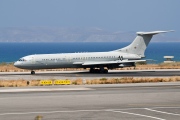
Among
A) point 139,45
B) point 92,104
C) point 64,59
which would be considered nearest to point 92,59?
point 64,59

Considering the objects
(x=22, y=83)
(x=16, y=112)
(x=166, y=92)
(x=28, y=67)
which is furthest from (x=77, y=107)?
(x=28, y=67)

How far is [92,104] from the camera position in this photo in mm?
32500

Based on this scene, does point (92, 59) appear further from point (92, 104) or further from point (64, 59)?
point (92, 104)

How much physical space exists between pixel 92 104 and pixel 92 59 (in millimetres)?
42860

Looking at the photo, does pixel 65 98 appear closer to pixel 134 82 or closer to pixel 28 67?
pixel 134 82

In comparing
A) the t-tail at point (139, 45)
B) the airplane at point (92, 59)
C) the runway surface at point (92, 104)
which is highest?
the t-tail at point (139, 45)

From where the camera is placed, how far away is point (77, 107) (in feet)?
102

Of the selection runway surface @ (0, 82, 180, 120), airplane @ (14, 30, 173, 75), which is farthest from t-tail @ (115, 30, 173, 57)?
runway surface @ (0, 82, 180, 120)

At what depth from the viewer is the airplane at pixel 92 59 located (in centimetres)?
7156

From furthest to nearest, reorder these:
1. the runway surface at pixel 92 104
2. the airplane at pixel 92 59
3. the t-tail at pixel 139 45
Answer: the t-tail at pixel 139 45 < the airplane at pixel 92 59 < the runway surface at pixel 92 104

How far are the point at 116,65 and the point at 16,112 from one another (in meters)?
47.0

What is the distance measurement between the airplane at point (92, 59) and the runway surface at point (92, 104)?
28.4 meters

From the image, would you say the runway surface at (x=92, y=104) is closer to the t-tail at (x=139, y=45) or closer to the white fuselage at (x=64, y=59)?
the white fuselage at (x=64, y=59)

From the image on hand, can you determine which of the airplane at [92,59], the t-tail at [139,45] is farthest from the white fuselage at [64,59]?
the t-tail at [139,45]
